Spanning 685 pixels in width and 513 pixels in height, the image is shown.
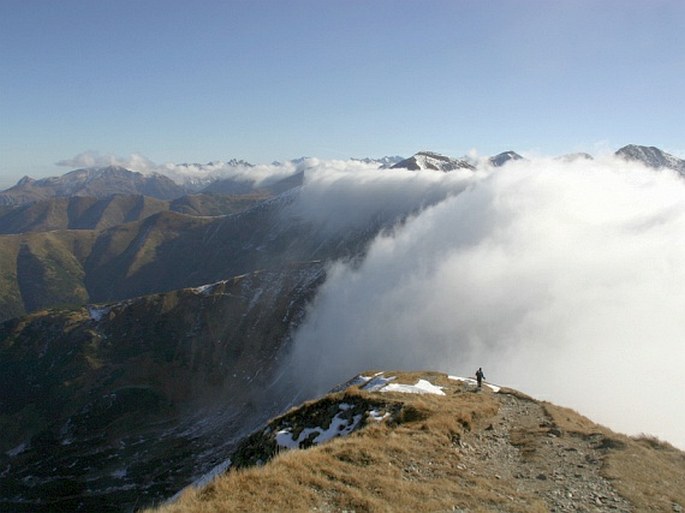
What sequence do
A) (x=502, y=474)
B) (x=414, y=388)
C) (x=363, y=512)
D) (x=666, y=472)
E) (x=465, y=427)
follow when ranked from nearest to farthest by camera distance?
1. (x=363, y=512)
2. (x=502, y=474)
3. (x=666, y=472)
4. (x=465, y=427)
5. (x=414, y=388)

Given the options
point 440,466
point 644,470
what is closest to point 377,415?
point 440,466

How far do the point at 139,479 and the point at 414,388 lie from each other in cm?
13140

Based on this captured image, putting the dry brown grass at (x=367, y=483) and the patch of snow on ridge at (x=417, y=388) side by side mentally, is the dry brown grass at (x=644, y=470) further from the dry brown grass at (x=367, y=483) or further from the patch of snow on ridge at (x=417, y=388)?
the patch of snow on ridge at (x=417, y=388)

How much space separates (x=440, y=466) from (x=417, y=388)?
25198 mm

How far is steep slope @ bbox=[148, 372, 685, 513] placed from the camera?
15.5 metres

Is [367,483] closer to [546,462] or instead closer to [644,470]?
[546,462]

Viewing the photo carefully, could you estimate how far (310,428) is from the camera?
1268 inches

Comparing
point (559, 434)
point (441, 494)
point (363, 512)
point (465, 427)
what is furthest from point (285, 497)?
point (559, 434)

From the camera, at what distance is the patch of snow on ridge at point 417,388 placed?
42656 millimetres

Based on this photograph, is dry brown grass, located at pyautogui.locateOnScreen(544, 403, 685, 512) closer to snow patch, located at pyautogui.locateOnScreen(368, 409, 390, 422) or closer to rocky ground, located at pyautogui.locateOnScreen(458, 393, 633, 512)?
rocky ground, located at pyautogui.locateOnScreen(458, 393, 633, 512)

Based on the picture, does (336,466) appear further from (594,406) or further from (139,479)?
(594,406)

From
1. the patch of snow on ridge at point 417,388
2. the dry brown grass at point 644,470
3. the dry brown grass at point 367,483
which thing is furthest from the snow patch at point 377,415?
the dry brown grass at point 644,470

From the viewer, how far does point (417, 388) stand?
45094mm

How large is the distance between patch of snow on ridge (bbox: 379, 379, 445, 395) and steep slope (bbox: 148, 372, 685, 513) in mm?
6421
